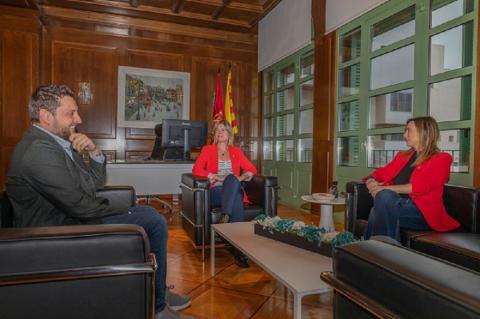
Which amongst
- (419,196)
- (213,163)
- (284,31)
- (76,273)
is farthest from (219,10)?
(76,273)

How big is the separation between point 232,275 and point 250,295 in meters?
0.33

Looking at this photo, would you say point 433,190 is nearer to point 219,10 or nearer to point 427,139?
point 427,139

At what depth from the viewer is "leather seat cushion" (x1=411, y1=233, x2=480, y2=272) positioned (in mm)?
1521

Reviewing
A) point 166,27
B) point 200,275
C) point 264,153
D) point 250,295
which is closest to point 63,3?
point 166,27

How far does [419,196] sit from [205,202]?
57.3 inches

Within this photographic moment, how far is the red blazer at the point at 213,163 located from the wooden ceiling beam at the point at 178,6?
10.4ft

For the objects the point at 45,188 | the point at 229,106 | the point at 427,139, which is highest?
the point at 229,106

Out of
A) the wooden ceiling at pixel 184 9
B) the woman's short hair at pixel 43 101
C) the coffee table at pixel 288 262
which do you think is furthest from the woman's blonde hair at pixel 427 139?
the wooden ceiling at pixel 184 9

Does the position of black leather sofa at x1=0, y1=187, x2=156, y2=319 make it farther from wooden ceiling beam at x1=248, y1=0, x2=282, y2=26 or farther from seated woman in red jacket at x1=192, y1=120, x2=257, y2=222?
wooden ceiling beam at x1=248, y1=0, x2=282, y2=26

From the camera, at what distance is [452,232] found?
1.98m

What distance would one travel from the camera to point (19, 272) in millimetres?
857

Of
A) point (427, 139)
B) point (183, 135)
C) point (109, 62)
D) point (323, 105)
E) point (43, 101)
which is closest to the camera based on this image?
point (43, 101)

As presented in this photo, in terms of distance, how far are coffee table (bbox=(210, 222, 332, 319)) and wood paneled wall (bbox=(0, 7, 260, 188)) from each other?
14.3ft

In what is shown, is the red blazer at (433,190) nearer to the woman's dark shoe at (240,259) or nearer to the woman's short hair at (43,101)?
the woman's dark shoe at (240,259)
